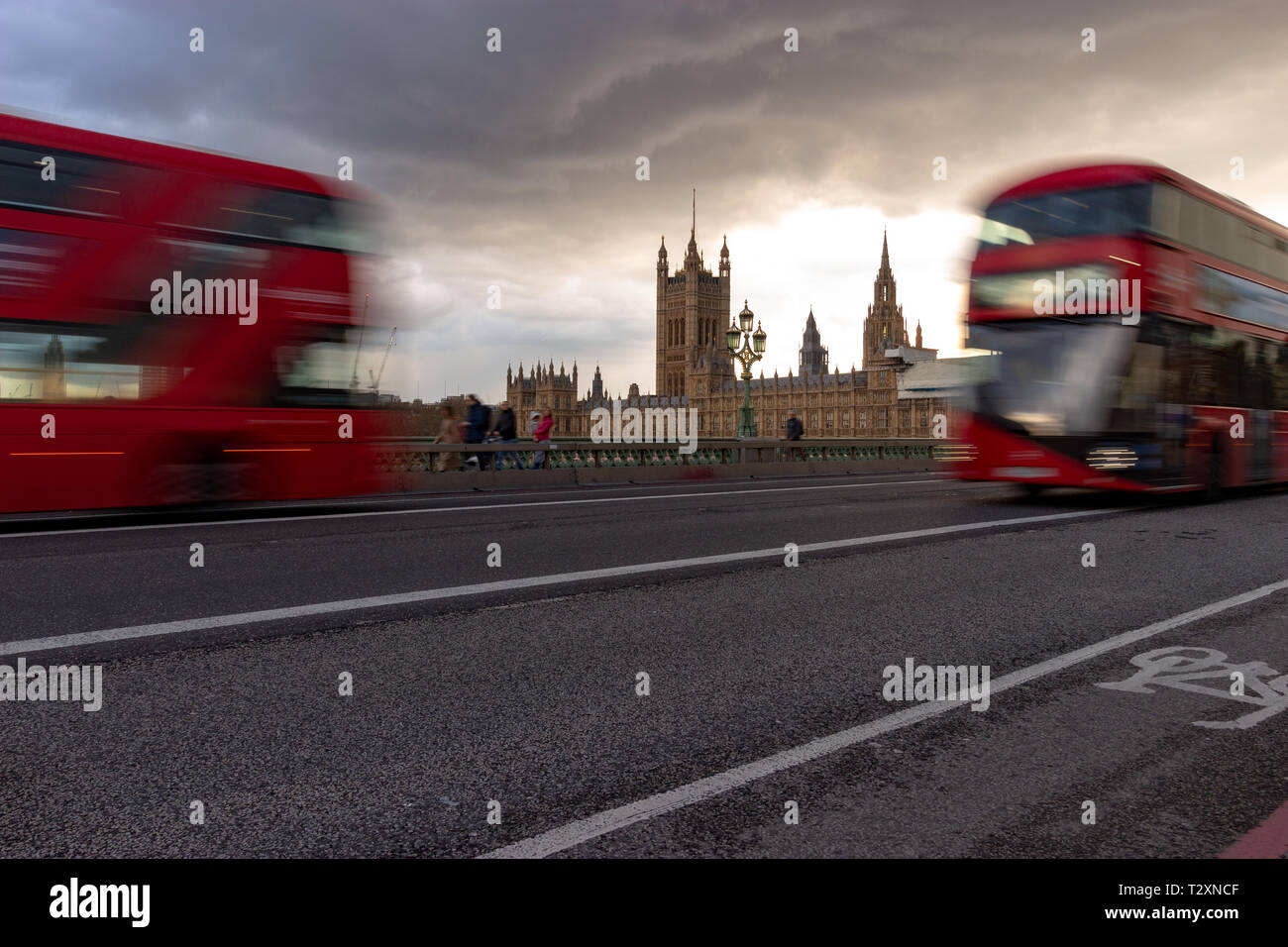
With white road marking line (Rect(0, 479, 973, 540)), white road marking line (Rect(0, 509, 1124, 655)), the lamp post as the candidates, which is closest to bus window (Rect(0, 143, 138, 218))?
white road marking line (Rect(0, 479, 973, 540))

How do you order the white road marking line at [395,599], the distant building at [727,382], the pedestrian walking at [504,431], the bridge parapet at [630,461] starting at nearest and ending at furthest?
the white road marking line at [395,599] < the bridge parapet at [630,461] < the pedestrian walking at [504,431] < the distant building at [727,382]

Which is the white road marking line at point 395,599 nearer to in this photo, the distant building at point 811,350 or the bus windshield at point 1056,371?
the bus windshield at point 1056,371

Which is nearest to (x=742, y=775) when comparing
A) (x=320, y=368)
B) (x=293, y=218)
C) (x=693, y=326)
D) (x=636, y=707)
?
(x=636, y=707)

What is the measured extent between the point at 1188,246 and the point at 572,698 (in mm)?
12381

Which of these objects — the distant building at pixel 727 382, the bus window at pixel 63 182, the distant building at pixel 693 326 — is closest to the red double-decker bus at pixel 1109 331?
the bus window at pixel 63 182

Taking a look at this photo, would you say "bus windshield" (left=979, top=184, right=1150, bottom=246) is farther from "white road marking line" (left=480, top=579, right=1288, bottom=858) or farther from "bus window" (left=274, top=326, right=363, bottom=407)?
"white road marking line" (left=480, top=579, right=1288, bottom=858)

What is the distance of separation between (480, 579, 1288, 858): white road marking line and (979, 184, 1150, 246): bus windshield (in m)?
9.02

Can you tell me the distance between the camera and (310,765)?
9.65 feet

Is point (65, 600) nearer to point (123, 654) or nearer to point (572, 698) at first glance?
point (123, 654)

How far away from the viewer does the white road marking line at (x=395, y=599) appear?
4.62 meters

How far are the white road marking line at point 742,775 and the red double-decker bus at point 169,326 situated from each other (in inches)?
348

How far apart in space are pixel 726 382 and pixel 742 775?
13805 centimetres

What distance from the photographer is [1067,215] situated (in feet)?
39.8
